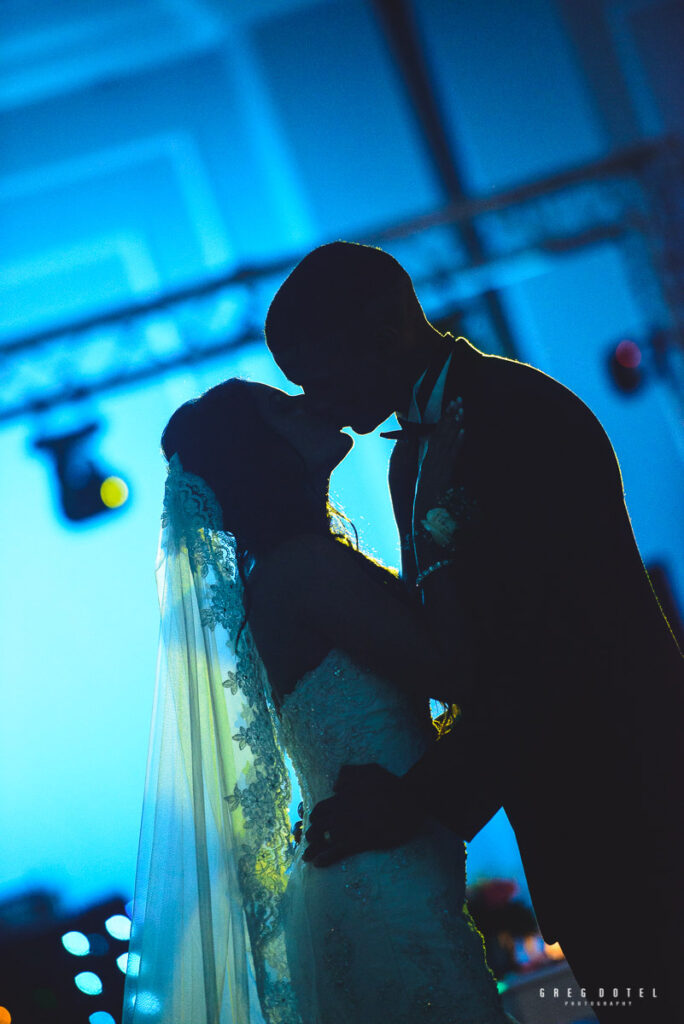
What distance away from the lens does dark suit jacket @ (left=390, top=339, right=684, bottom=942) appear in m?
1.35

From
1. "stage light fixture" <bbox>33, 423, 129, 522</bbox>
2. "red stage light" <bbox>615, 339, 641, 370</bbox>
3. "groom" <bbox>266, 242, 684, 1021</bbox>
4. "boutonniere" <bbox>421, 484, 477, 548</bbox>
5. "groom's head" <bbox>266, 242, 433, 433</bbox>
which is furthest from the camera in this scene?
"red stage light" <bbox>615, 339, 641, 370</bbox>

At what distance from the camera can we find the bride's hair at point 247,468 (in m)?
1.54

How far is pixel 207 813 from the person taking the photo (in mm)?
1592

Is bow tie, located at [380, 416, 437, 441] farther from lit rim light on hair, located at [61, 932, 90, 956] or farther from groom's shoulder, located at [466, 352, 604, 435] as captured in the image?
lit rim light on hair, located at [61, 932, 90, 956]

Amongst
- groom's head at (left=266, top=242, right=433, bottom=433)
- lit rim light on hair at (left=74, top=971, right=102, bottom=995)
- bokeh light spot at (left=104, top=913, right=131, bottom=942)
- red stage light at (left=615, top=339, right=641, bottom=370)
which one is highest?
groom's head at (left=266, top=242, right=433, bottom=433)

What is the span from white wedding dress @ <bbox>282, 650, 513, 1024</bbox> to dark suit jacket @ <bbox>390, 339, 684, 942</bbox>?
9cm

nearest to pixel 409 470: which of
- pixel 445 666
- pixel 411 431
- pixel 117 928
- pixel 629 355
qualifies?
pixel 411 431

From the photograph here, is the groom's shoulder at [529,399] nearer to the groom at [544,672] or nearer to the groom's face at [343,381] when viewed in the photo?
the groom at [544,672]

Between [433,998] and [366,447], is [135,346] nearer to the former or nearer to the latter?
[366,447]

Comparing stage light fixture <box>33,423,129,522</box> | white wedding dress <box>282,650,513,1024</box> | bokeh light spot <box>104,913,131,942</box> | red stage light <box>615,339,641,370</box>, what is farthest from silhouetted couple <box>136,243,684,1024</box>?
red stage light <box>615,339,641,370</box>

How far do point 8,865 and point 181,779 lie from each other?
6.15m

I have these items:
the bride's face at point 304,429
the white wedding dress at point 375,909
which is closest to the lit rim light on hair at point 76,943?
the white wedding dress at point 375,909

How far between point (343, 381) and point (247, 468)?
9.5 inches

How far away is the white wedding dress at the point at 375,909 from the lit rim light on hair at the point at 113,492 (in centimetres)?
500
